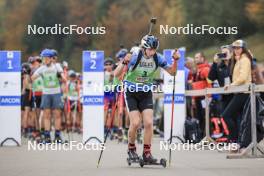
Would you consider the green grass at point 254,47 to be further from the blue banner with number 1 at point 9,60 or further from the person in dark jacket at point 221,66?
the person in dark jacket at point 221,66

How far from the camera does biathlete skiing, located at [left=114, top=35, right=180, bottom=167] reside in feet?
47.3

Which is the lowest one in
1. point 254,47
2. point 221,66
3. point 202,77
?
point 202,77

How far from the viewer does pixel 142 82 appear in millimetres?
14586

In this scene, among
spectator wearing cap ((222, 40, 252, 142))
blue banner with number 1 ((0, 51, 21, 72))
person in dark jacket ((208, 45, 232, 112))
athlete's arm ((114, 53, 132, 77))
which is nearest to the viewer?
athlete's arm ((114, 53, 132, 77))

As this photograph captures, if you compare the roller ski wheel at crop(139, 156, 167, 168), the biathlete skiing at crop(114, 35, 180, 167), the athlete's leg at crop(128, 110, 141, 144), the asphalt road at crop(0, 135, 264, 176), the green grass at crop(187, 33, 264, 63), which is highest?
the green grass at crop(187, 33, 264, 63)

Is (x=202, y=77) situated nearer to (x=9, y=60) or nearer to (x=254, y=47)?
(x=9, y=60)

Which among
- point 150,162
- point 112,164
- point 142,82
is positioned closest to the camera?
point 150,162

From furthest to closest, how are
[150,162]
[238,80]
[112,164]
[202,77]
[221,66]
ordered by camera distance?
[202,77], [221,66], [238,80], [112,164], [150,162]

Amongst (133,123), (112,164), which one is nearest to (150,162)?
(133,123)

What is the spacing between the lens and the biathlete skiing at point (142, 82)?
1442 cm

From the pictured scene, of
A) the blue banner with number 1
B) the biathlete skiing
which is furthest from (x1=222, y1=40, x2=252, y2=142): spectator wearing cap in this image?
the blue banner with number 1

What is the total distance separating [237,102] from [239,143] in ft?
2.58


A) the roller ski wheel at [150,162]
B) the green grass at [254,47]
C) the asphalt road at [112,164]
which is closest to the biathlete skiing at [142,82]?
the roller ski wheel at [150,162]

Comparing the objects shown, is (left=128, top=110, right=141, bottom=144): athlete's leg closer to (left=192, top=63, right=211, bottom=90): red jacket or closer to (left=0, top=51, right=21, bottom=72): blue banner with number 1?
(left=0, top=51, right=21, bottom=72): blue banner with number 1
